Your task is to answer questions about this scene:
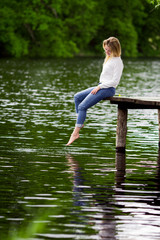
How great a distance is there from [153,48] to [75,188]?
84.1 meters

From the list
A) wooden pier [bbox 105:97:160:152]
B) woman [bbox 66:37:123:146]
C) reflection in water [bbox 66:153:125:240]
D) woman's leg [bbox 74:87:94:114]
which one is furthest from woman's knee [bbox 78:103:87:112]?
reflection in water [bbox 66:153:125:240]

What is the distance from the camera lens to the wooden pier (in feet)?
35.4

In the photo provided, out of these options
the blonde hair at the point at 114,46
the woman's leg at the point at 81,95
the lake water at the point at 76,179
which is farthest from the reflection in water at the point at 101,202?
the blonde hair at the point at 114,46

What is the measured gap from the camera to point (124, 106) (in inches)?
454

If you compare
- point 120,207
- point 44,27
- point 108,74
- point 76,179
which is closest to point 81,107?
point 108,74

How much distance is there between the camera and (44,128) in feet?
47.9

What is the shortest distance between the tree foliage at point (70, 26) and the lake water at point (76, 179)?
4933 cm

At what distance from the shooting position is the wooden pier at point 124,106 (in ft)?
35.4

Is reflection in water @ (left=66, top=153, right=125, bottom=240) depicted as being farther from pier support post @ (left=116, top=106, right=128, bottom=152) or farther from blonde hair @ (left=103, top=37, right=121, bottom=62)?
blonde hair @ (left=103, top=37, right=121, bottom=62)

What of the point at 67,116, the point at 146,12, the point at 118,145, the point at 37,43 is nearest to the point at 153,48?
the point at 146,12

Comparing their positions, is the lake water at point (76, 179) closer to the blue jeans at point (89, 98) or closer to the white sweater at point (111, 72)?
the blue jeans at point (89, 98)

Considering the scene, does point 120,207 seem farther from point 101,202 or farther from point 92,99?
point 92,99

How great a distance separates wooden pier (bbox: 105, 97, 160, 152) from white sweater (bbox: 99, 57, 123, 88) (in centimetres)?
27

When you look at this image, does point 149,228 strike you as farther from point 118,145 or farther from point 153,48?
point 153,48
